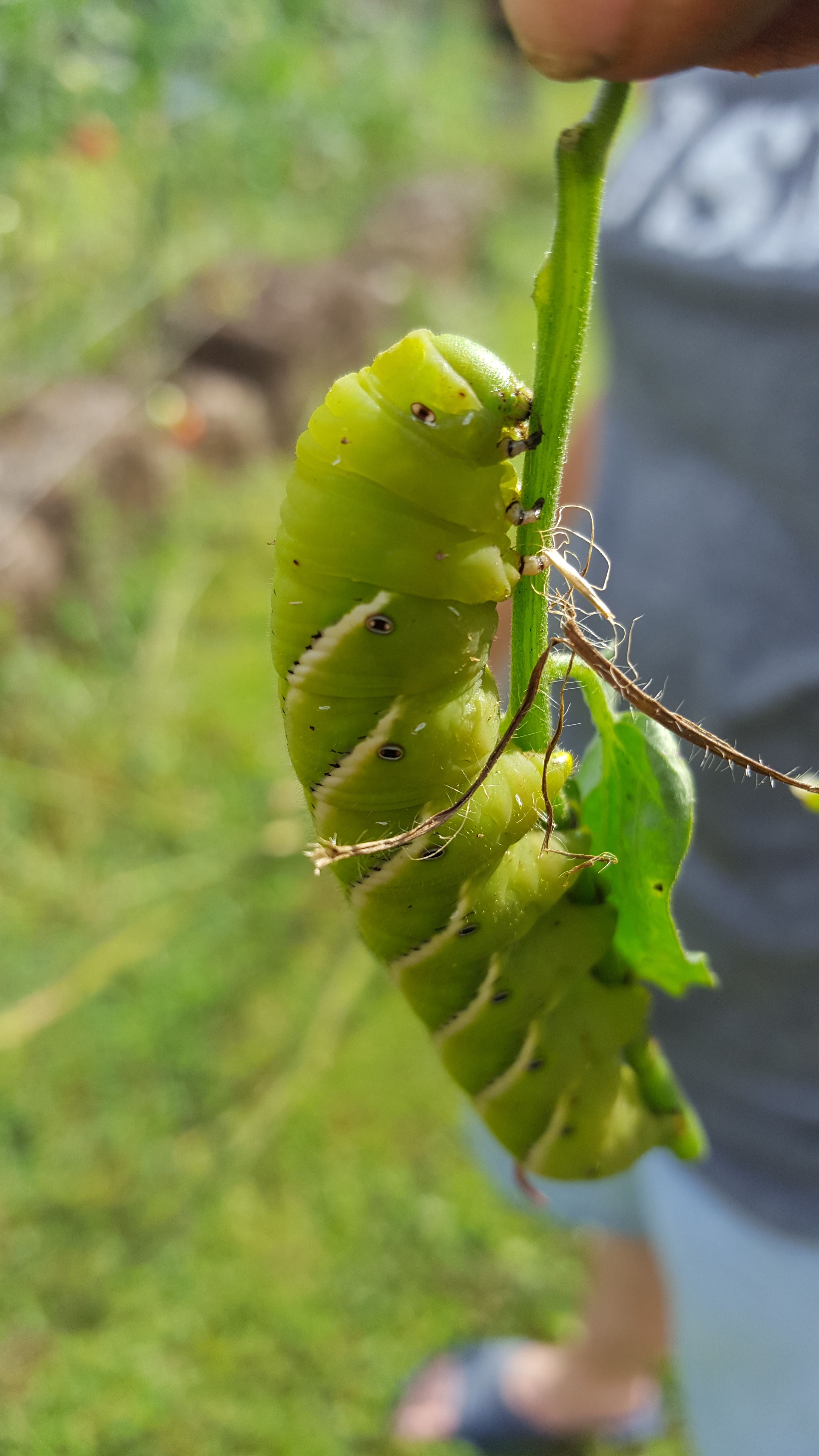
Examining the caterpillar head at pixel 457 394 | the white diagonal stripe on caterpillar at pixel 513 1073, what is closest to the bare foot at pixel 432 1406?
the white diagonal stripe on caterpillar at pixel 513 1073

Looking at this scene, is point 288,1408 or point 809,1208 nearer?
point 809,1208

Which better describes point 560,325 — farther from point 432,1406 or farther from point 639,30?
point 432,1406

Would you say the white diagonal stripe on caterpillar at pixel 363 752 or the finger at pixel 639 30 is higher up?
the finger at pixel 639 30

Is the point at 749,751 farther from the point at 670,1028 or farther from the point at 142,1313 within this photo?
the point at 142,1313

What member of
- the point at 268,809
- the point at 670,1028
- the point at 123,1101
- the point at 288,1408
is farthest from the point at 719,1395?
the point at 268,809

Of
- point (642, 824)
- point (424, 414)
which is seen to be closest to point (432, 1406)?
point (642, 824)

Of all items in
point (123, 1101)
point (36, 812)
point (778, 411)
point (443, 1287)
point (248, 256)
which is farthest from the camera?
point (248, 256)

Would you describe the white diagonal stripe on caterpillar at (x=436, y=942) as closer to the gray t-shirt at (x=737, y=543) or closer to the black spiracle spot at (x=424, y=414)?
the black spiracle spot at (x=424, y=414)

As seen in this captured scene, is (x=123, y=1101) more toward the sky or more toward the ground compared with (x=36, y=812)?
more toward the ground
